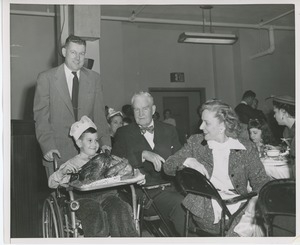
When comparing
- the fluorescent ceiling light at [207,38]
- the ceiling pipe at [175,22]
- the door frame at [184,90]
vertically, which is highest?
the ceiling pipe at [175,22]

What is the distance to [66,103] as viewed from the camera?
255cm

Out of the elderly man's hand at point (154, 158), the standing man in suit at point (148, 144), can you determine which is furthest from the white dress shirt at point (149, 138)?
the elderly man's hand at point (154, 158)

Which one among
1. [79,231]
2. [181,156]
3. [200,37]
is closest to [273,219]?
[181,156]

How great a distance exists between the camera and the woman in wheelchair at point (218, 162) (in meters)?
2.08

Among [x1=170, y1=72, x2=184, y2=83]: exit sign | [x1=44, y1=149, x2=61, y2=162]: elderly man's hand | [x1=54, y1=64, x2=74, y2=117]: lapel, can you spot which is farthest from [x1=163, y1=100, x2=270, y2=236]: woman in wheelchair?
[x1=170, y1=72, x2=184, y2=83]: exit sign

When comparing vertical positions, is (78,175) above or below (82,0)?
below

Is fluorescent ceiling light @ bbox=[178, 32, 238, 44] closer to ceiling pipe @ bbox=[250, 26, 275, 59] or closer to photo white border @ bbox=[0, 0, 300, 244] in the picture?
ceiling pipe @ bbox=[250, 26, 275, 59]

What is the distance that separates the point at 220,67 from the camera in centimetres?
727

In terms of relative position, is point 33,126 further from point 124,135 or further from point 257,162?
point 257,162

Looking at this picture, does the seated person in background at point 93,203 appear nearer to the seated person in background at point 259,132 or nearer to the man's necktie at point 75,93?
the man's necktie at point 75,93

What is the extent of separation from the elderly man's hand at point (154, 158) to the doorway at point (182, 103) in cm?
445

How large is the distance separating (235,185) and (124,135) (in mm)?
838

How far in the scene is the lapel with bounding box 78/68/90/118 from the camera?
8.50 feet

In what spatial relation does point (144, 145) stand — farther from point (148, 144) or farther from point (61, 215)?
point (61, 215)
